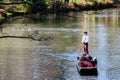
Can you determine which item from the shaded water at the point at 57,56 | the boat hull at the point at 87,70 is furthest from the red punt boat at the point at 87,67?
the shaded water at the point at 57,56

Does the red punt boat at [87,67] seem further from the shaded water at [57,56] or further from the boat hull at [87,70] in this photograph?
the shaded water at [57,56]

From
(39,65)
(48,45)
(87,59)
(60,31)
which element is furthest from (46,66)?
(60,31)

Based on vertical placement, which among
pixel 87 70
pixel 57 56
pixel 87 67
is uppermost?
pixel 87 67

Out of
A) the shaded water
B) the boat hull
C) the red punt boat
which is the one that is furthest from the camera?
the shaded water

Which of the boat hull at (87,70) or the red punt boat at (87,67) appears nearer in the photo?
the red punt boat at (87,67)

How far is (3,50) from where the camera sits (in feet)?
152

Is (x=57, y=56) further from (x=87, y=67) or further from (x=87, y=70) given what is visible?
(x=87, y=67)

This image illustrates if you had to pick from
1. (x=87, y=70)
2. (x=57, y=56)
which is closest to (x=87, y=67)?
→ (x=87, y=70)

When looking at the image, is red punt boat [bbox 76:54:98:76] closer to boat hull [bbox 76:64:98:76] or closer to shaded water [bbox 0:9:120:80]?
boat hull [bbox 76:64:98:76]

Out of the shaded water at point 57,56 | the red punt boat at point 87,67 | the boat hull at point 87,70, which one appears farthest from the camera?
the shaded water at point 57,56

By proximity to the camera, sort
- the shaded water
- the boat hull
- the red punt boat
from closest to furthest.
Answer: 1. the red punt boat
2. the boat hull
3. the shaded water

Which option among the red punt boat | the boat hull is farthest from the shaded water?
the red punt boat

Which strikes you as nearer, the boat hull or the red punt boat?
the red punt boat

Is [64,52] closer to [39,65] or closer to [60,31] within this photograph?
[39,65]
